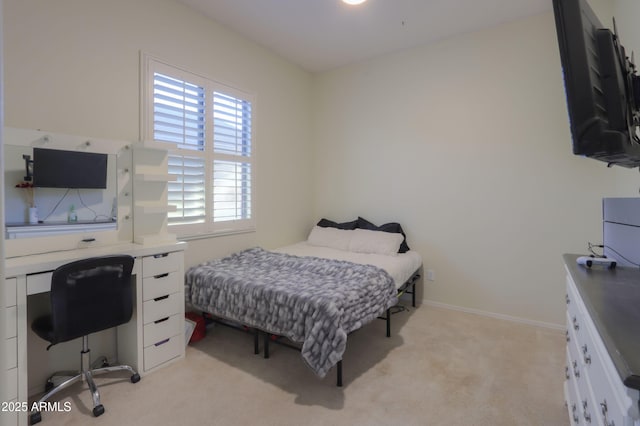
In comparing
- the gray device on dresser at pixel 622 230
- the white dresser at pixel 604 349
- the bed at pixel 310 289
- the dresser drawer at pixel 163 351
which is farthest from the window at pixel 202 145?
the gray device on dresser at pixel 622 230

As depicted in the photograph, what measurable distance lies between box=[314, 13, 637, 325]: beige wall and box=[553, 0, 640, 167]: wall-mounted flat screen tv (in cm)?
165

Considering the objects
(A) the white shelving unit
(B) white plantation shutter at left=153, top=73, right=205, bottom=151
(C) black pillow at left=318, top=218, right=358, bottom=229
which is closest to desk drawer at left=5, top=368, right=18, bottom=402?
(A) the white shelving unit

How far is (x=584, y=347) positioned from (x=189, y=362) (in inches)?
96.1

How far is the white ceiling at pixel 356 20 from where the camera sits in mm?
2936

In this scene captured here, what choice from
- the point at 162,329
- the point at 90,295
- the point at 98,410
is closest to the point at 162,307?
the point at 162,329

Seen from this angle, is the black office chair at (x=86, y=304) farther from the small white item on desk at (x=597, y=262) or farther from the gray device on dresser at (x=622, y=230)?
the gray device on dresser at (x=622, y=230)

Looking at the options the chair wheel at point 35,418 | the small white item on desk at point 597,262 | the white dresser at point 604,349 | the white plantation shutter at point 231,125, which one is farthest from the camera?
the white plantation shutter at point 231,125

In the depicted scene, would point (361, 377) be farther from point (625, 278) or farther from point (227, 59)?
point (227, 59)

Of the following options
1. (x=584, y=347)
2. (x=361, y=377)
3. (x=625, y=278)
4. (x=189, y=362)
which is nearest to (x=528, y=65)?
(x=625, y=278)

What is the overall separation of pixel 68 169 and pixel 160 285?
102 centimetres

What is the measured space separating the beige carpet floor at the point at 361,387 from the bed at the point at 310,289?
24 cm

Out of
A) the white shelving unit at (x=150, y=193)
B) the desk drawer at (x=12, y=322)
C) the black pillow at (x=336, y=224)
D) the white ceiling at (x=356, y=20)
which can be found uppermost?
the white ceiling at (x=356, y=20)

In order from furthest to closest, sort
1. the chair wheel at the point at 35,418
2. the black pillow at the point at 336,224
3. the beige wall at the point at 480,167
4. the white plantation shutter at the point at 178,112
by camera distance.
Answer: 1. the black pillow at the point at 336,224
2. the beige wall at the point at 480,167
3. the white plantation shutter at the point at 178,112
4. the chair wheel at the point at 35,418

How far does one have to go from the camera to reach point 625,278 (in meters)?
1.50
